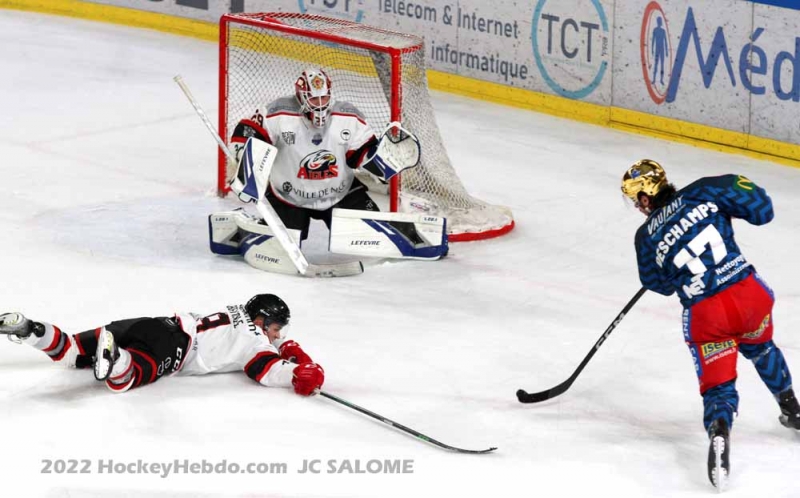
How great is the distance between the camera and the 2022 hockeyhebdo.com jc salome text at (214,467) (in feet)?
16.6

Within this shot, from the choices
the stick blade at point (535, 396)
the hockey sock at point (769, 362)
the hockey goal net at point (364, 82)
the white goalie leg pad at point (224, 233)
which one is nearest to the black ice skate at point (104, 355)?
the stick blade at point (535, 396)

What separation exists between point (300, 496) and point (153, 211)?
3594mm

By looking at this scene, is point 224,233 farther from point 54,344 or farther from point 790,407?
point 790,407

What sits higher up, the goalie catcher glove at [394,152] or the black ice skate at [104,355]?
the goalie catcher glove at [394,152]

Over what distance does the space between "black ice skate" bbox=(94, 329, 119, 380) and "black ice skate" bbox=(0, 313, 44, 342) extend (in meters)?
0.29

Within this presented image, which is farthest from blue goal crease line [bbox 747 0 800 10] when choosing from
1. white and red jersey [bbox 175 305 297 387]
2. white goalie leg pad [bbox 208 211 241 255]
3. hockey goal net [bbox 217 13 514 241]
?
white and red jersey [bbox 175 305 297 387]

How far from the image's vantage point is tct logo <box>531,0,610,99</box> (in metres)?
9.98

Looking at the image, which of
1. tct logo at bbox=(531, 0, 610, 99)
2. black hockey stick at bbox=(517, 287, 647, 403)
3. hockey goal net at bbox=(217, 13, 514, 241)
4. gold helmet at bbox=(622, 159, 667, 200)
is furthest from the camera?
tct logo at bbox=(531, 0, 610, 99)

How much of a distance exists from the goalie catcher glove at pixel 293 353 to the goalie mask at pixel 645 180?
4.68 feet

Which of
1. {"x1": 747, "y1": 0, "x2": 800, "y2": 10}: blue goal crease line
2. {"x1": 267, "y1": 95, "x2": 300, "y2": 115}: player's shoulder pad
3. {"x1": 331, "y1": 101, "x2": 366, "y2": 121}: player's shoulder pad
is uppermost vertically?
{"x1": 747, "y1": 0, "x2": 800, "y2": 10}: blue goal crease line

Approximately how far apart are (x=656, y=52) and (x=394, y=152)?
9.88 feet

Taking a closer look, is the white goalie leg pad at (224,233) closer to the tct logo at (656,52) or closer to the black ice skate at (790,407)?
the black ice skate at (790,407)

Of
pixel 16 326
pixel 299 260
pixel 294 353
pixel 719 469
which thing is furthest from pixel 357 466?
pixel 299 260

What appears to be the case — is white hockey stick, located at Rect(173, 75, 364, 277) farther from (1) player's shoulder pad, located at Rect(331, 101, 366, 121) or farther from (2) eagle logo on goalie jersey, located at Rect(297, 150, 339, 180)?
(1) player's shoulder pad, located at Rect(331, 101, 366, 121)
